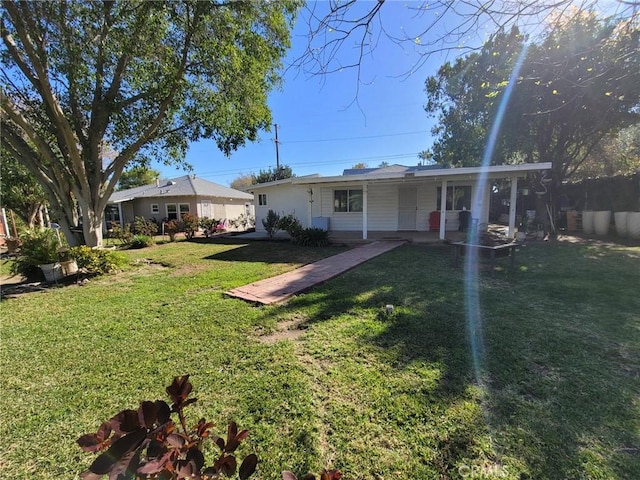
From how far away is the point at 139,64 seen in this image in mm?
7492

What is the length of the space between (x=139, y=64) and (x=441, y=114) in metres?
14.5

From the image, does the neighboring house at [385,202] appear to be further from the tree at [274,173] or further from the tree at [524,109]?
the tree at [274,173]

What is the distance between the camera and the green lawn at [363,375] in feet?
6.07

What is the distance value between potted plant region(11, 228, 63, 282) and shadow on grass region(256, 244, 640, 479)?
5854mm

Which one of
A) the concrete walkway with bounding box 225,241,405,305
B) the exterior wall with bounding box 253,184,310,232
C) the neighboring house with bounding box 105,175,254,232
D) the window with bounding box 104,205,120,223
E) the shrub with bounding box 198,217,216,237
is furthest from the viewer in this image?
the window with bounding box 104,205,120,223

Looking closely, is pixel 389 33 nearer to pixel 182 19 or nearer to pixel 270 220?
pixel 182 19

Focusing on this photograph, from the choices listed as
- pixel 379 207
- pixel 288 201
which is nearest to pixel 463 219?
pixel 379 207

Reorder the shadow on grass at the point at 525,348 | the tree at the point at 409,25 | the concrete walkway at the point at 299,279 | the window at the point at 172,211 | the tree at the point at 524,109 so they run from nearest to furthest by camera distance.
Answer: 1. the shadow on grass at the point at 525,348
2. the tree at the point at 409,25
3. the concrete walkway at the point at 299,279
4. the tree at the point at 524,109
5. the window at the point at 172,211

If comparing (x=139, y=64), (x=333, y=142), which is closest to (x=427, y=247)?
(x=139, y=64)

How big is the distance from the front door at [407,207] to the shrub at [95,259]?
10.4 metres

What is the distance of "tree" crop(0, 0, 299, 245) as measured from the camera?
6.13 metres

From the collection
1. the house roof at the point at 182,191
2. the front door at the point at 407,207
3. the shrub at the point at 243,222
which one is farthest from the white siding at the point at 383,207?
the house roof at the point at 182,191

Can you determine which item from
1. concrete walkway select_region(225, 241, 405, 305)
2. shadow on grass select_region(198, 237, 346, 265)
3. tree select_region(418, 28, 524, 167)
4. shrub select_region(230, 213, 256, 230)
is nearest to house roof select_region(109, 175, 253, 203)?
shrub select_region(230, 213, 256, 230)

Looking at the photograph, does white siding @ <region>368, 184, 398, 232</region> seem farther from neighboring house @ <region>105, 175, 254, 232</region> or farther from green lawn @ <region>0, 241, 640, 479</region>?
neighboring house @ <region>105, 175, 254, 232</region>
